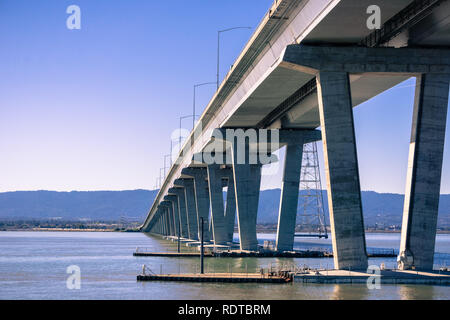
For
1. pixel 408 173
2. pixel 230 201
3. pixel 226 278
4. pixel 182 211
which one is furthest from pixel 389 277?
pixel 182 211

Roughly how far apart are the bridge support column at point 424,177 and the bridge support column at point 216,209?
55298mm

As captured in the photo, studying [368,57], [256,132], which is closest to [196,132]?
[256,132]

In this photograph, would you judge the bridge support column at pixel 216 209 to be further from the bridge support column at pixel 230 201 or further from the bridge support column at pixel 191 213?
the bridge support column at pixel 191 213

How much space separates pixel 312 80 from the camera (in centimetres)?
5775

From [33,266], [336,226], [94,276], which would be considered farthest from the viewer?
[33,266]

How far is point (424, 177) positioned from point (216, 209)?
57.1m

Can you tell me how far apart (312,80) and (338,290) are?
73.2 feet

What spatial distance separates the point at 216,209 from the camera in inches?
3935

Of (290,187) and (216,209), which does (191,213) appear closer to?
(216,209)

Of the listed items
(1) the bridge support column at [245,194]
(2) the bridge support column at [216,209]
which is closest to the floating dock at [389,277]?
(1) the bridge support column at [245,194]

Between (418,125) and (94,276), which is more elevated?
(418,125)

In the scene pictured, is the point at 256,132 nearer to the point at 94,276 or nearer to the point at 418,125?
the point at 94,276

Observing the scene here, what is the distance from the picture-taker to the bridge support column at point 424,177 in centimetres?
4466
